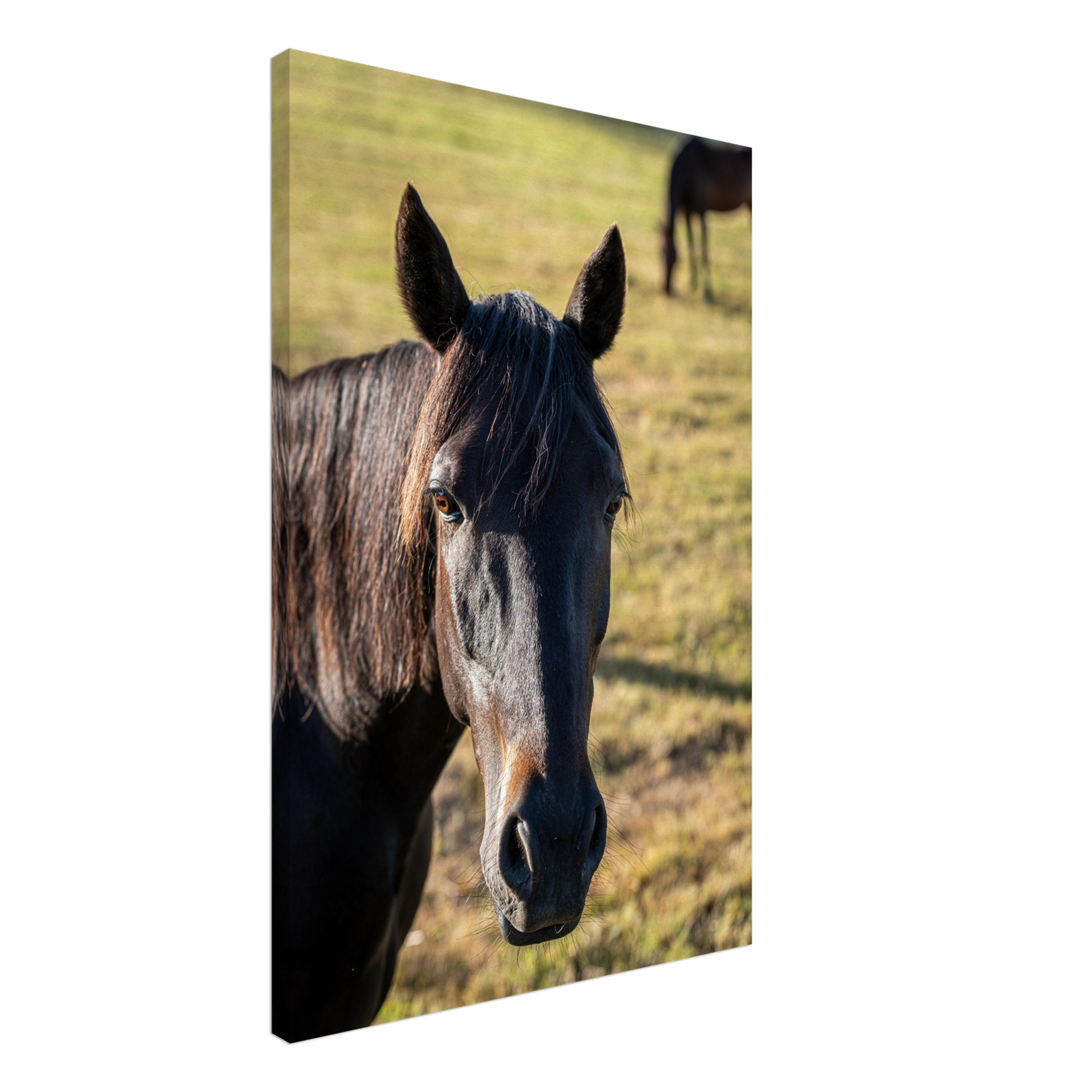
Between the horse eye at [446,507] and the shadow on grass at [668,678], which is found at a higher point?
the horse eye at [446,507]

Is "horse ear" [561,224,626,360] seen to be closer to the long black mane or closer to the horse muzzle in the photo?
the long black mane

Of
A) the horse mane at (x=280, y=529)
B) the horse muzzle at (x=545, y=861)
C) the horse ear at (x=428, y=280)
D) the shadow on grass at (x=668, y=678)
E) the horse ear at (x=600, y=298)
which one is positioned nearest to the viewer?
the horse muzzle at (x=545, y=861)

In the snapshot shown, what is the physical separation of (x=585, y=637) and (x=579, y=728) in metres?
0.15

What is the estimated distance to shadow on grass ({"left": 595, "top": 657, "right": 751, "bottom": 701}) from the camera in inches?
124

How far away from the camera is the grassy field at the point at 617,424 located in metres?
2.18

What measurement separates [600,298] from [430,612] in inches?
27.1

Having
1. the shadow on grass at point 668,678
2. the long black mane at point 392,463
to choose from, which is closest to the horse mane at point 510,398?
the long black mane at point 392,463

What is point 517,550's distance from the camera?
1.57 metres

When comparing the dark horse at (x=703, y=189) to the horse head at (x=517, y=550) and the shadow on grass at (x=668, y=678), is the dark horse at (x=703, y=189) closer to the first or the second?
the shadow on grass at (x=668, y=678)

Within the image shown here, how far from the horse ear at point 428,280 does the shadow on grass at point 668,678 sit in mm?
1699

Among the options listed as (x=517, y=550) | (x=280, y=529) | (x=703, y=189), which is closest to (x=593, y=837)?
(x=517, y=550)

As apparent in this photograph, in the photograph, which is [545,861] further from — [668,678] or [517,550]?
[668,678]
